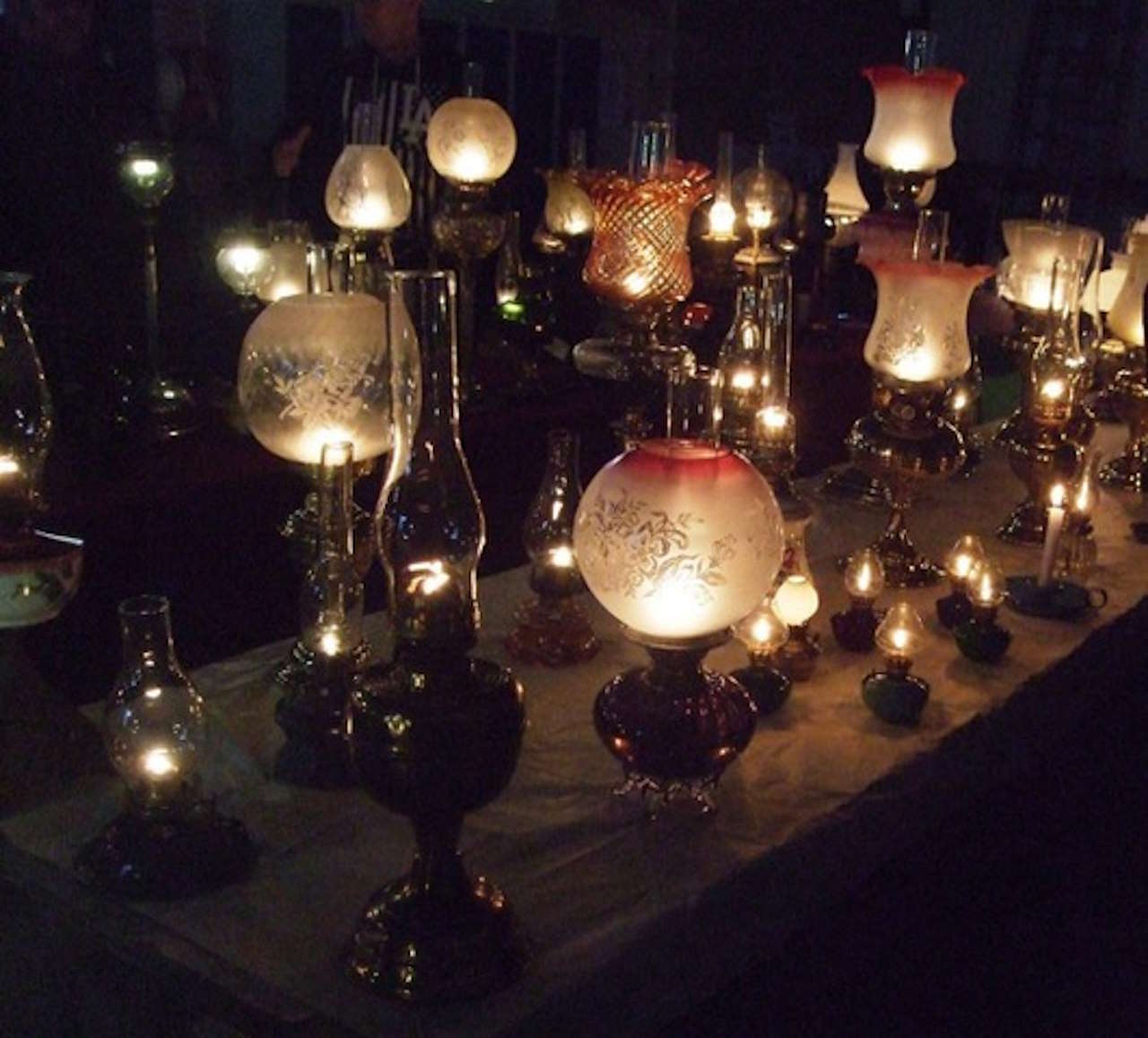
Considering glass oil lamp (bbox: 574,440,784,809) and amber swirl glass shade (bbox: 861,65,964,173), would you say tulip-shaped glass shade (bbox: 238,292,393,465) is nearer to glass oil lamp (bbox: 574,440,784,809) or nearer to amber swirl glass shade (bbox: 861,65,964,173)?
glass oil lamp (bbox: 574,440,784,809)

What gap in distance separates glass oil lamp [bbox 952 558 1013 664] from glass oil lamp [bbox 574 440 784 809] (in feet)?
1.60

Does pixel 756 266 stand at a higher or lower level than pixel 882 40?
lower

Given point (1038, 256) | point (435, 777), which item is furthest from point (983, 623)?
point (1038, 256)

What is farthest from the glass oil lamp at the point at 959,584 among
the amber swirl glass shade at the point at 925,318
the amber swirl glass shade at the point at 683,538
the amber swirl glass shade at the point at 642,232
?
the amber swirl glass shade at the point at 642,232

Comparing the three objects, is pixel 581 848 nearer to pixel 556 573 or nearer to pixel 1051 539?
pixel 556 573

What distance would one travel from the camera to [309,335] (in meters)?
1.45

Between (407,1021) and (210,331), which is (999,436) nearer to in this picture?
(407,1021)

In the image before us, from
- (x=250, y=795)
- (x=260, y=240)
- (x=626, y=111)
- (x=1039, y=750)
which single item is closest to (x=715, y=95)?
(x=626, y=111)

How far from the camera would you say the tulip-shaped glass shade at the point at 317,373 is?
4.77 ft

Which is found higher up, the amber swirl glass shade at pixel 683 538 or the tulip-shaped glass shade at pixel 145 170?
the tulip-shaped glass shade at pixel 145 170

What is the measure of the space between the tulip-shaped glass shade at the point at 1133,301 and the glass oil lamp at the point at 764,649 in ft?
4.53

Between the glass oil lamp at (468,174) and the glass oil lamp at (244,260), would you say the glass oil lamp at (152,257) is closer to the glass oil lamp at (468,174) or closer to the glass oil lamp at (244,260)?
the glass oil lamp at (244,260)

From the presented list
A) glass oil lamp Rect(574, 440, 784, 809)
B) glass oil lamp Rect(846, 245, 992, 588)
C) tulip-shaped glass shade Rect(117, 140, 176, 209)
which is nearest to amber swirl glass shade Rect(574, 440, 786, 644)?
glass oil lamp Rect(574, 440, 784, 809)

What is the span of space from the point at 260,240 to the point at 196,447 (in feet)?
1.52
